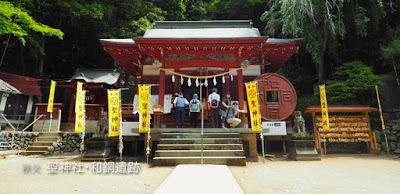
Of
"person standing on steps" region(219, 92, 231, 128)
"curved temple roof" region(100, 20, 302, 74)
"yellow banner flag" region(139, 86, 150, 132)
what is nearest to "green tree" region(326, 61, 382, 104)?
"curved temple roof" region(100, 20, 302, 74)

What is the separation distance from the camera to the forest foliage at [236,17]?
11.1m

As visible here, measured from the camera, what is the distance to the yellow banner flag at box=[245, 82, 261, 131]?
737cm

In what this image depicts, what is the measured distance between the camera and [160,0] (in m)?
20.2

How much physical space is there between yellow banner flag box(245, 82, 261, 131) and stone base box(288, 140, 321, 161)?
1828 mm

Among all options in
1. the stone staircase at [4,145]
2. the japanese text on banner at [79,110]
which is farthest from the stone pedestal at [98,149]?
the stone staircase at [4,145]

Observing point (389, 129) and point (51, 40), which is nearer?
point (389, 129)

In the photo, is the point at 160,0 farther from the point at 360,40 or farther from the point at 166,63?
the point at 360,40

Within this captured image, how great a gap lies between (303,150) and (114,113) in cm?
705

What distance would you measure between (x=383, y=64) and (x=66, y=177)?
682 inches

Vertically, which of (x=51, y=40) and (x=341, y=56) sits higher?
(x=51, y=40)

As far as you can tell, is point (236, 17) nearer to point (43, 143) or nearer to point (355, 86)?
point (355, 86)

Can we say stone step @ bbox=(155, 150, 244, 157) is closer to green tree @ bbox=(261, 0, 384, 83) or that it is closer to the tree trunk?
green tree @ bbox=(261, 0, 384, 83)

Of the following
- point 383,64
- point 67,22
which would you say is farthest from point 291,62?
point 67,22

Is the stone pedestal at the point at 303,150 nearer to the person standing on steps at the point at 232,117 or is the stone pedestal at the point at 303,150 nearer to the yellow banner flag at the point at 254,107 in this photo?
the yellow banner flag at the point at 254,107
